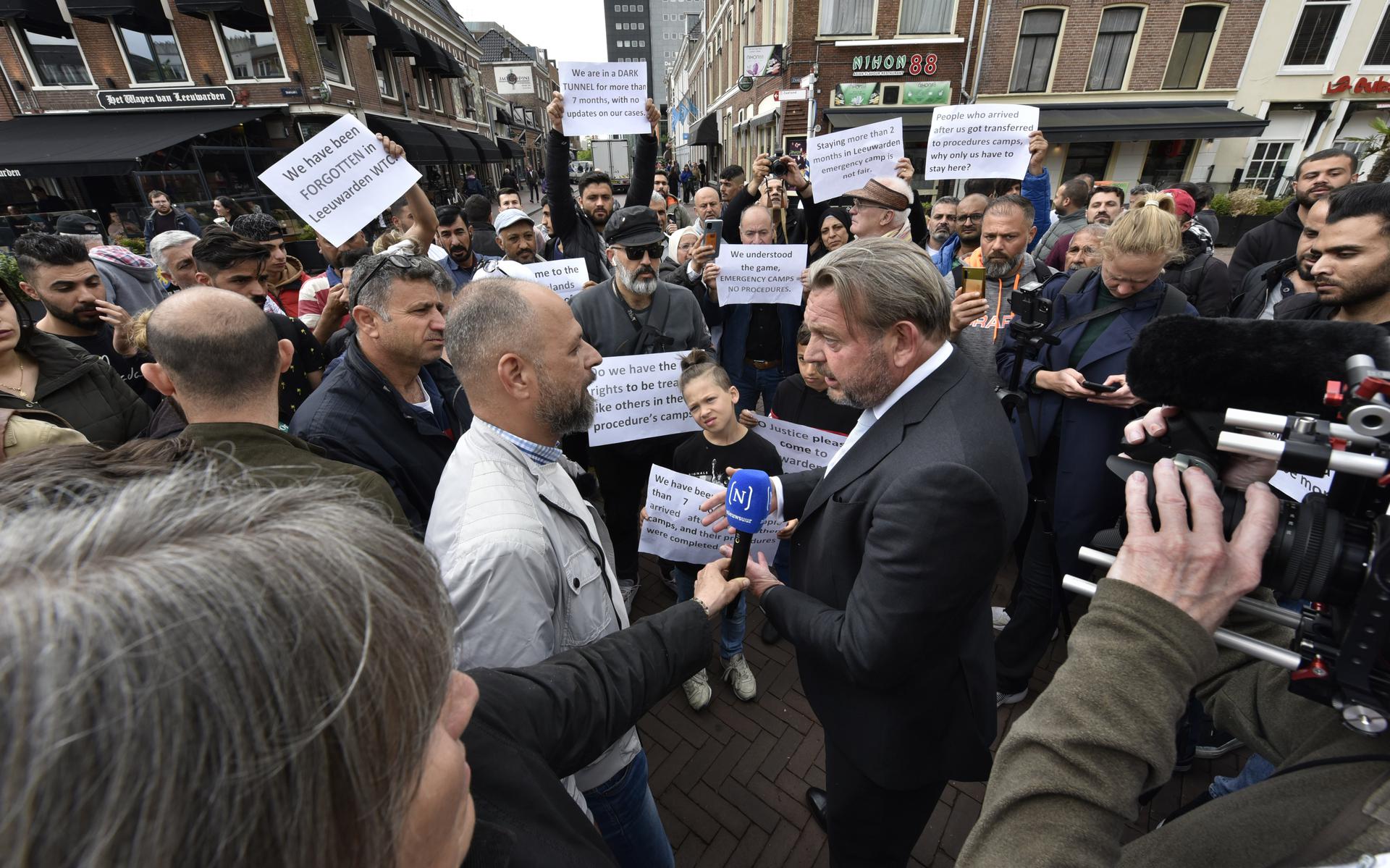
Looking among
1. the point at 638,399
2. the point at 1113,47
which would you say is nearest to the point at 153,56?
the point at 638,399

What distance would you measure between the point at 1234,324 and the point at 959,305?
1870mm

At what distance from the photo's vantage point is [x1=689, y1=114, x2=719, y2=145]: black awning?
101 ft

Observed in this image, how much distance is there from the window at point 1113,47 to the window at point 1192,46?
1.28 meters

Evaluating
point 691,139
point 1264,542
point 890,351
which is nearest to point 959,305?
point 890,351

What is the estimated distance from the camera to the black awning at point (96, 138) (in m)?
13.6

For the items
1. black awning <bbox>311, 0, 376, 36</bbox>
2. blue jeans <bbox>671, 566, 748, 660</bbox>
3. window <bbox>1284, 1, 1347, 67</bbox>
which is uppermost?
black awning <bbox>311, 0, 376, 36</bbox>

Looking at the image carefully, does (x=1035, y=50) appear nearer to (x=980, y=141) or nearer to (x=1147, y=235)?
(x=980, y=141)

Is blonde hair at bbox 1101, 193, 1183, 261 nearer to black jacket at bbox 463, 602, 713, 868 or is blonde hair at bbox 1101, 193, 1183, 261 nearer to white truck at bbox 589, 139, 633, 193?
black jacket at bbox 463, 602, 713, 868

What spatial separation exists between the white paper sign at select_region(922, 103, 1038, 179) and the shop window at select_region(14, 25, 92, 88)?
83.3 feet

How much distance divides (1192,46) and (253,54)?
1150 inches

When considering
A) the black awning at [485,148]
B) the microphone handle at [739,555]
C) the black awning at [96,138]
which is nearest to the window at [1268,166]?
the microphone handle at [739,555]

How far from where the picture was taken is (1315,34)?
16.0 m

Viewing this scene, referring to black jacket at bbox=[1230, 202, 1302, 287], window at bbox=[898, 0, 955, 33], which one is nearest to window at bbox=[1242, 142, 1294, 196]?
window at bbox=[898, 0, 955, 33]

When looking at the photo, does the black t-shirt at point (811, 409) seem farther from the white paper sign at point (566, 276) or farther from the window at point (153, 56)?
the window at point (153, 56)
